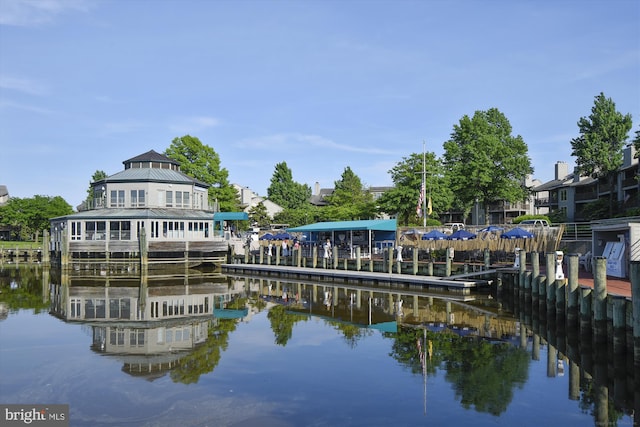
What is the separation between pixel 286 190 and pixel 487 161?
168 feet

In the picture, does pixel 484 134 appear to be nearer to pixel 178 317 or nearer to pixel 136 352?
pixel 178 317

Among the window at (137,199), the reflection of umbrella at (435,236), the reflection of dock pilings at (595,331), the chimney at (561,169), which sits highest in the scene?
the chimney at (561,169)

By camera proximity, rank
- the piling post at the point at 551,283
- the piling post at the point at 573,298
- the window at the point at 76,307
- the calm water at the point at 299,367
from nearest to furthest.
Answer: the calm water at the point at 299,367 < the piling post at the point at 573,298 < the piling post at the point at 551,283 < the window at the point at 76,307

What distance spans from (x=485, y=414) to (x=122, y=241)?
43377 millimetres

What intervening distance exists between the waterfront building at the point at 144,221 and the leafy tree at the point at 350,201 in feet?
68.0

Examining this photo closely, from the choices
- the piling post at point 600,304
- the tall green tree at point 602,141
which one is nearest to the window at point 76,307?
the piling post at point 600,304

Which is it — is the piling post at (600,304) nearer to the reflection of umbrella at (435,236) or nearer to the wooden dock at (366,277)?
the wooden dock at (366,277)

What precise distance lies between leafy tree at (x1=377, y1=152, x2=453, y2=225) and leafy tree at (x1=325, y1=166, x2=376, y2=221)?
930 centimetres

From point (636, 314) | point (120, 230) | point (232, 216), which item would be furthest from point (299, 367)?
point (232, 216)

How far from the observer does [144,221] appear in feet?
164

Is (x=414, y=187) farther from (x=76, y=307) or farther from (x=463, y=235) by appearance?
(x=76, y=307)

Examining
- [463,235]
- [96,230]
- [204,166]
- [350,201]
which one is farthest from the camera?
[350,201]

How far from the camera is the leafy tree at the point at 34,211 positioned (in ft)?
267

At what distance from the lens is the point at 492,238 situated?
35969mm
